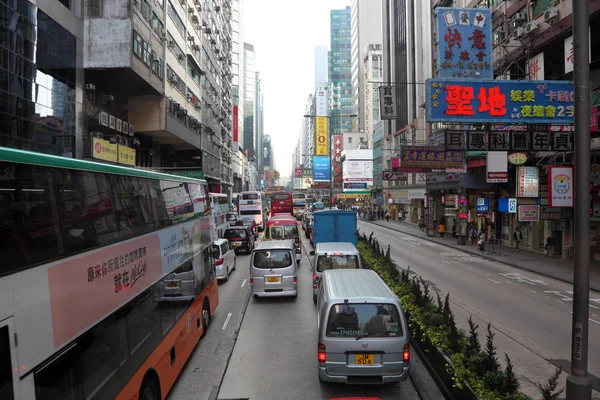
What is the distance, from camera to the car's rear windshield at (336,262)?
40.9 ft

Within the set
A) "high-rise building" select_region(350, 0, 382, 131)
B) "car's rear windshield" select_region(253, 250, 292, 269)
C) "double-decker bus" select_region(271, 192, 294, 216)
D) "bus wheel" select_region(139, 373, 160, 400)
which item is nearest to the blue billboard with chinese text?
"car's rear windshield" select_region(253, 250, 292, 269)

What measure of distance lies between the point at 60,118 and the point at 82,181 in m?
17.5

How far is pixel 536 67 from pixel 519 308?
50.3 ft

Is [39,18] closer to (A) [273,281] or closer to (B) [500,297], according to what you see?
(A) [273,281]

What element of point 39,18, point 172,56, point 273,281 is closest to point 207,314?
point 273,281

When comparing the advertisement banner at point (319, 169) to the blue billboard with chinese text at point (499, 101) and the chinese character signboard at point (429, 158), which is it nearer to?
the chinese character signboard at point (429, 158)

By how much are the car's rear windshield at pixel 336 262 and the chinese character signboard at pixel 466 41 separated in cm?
890

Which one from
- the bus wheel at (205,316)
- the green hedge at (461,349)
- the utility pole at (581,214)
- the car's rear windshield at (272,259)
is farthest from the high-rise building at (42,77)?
the utility pole at (581,214)

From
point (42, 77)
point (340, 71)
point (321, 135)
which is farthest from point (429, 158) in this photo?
point (340, 71)

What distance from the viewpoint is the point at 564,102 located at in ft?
48.8

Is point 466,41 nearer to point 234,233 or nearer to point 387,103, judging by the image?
point 387,103

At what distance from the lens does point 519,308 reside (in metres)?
12.9

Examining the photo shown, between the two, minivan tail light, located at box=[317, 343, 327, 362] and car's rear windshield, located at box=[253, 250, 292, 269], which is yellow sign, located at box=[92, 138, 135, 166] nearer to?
car's rear windshield, located at box=[253, 250, 292, 269]

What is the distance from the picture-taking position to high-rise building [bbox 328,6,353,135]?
145625 millimetres
